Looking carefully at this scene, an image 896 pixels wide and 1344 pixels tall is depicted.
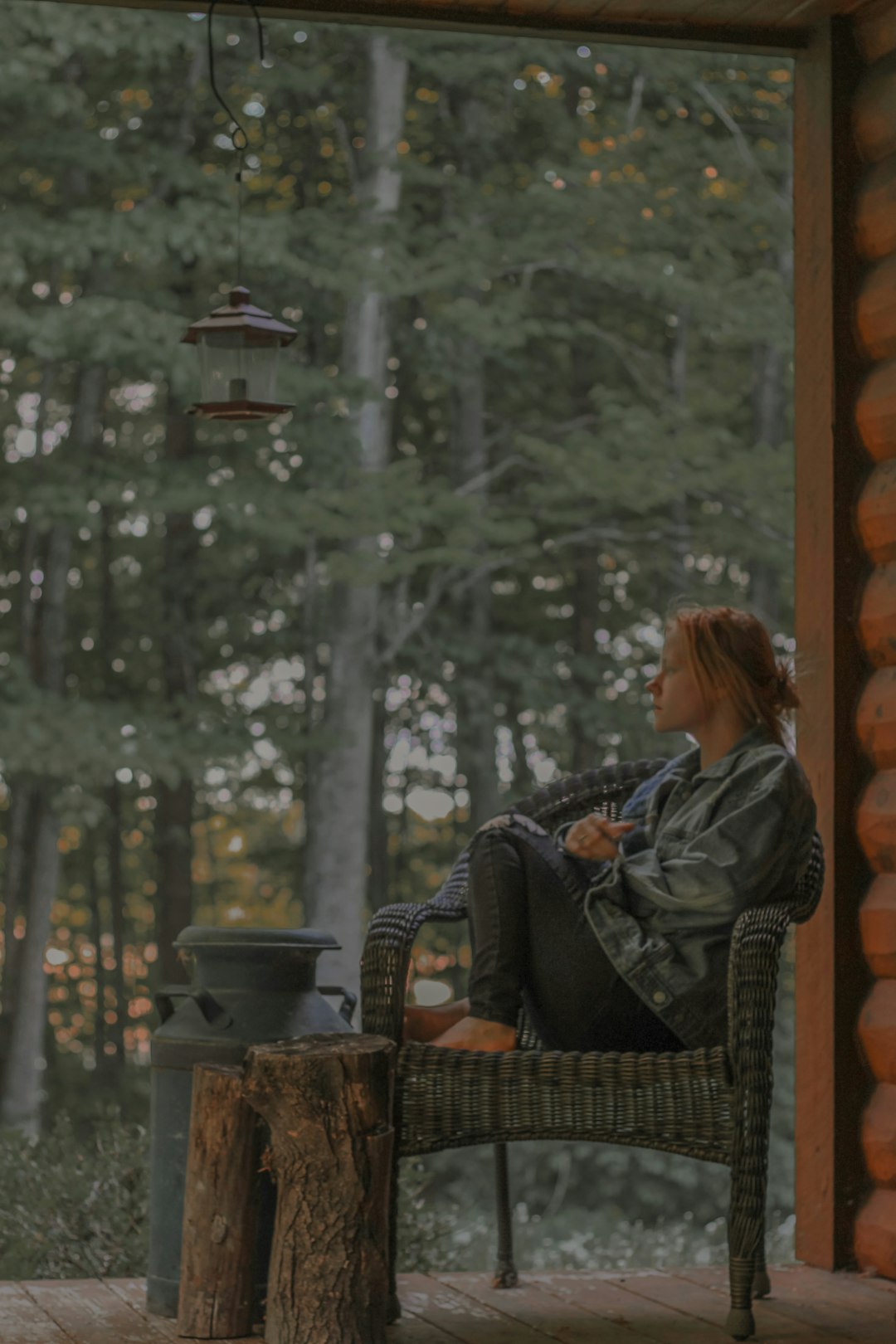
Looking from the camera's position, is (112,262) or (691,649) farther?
(112,262)

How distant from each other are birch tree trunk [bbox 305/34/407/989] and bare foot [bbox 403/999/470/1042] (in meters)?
5.32

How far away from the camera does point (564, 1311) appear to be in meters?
3.09

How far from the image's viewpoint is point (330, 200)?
8969 millimetres

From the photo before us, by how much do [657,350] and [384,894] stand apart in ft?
11.3

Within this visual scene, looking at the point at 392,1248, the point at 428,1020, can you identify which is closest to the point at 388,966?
the point at 428,1020

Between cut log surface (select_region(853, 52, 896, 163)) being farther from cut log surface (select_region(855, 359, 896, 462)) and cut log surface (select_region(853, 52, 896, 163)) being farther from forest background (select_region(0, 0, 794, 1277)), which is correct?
forest background (select_region(0, 0, 794, 1277))

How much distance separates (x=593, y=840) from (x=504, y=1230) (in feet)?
2.77

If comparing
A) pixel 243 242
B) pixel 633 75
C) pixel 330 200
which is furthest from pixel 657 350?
pixel 243 242

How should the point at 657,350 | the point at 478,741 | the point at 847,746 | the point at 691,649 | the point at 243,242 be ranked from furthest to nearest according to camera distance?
1. the point at 657,350
2. the point at 478,741
3. the point at 243,242
4. the point at 847,746
5. the point at 691,649

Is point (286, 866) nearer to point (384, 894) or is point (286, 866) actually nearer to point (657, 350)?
point (384, 894)

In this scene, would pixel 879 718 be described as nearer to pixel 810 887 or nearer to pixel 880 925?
pixel 880 925

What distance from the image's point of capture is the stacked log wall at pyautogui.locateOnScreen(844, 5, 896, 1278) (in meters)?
3.38

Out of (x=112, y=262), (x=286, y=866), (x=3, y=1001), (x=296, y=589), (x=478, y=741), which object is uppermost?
(x=112, y=262)

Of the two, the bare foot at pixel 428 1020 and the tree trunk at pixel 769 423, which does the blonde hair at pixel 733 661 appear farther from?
the tree trunk at pixel 769 423
